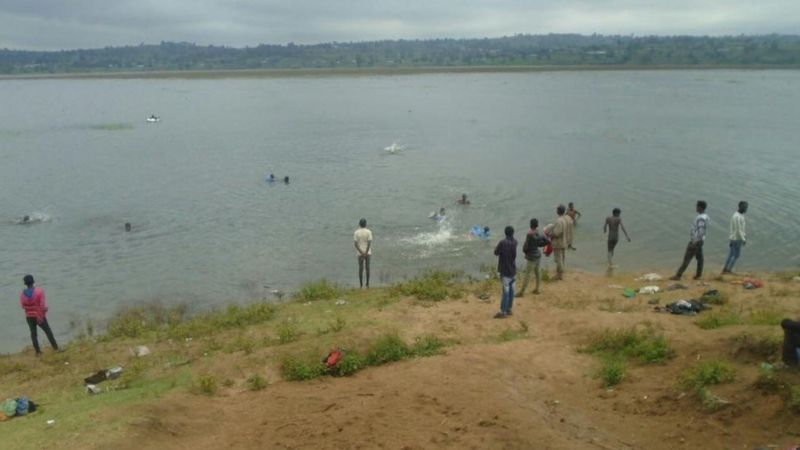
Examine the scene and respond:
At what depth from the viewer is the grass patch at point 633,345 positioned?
36.8 feet

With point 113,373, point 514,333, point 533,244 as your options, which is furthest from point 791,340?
point 113,373

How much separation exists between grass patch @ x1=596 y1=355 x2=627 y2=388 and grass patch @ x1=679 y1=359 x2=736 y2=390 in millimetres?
981

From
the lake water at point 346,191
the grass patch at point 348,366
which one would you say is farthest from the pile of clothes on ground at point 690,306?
the grass patch at point 348,366

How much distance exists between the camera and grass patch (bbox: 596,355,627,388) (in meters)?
10.7

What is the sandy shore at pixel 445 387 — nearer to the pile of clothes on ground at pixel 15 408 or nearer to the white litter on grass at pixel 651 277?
the pile of clothes on ground at pixel 15 408

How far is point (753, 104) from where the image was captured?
70375 mm

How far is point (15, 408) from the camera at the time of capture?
1119 centimetres

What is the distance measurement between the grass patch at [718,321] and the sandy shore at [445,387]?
0.12 ft

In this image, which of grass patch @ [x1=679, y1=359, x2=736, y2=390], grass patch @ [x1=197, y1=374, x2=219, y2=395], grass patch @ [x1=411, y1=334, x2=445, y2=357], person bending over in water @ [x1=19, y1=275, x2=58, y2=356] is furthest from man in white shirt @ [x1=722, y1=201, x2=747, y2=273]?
person bending over in water @ [x1=19, y1=275, x2=58, y2=356]

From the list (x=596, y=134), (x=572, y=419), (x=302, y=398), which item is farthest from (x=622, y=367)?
(x=596, y=134)

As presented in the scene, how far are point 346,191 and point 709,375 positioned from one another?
85.0 ft

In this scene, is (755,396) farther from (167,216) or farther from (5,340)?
(167,216)

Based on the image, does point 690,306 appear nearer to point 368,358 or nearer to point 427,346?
point 427,346

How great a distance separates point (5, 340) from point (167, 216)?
524 inches
